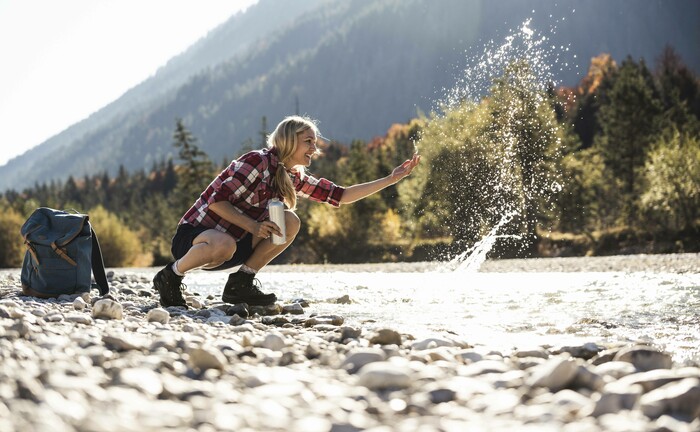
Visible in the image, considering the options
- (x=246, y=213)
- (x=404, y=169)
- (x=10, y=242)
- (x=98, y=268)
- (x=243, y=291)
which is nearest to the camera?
(x=246, y=213)

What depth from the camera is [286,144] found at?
5316 mm

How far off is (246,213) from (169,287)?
0.86m

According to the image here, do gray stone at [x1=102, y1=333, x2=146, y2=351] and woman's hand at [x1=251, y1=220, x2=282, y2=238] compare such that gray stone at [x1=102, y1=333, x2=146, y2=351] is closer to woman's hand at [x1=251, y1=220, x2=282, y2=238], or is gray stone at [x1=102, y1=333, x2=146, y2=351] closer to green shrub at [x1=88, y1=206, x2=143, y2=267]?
woman's hand at [x1=251, y1=220, x2=282, y2=238]

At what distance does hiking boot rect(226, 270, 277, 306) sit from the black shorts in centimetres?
16

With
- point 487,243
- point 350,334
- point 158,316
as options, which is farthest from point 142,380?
point 487,243

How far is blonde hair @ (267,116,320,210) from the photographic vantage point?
5.30 m

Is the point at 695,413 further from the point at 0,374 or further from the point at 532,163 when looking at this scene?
the point at 532,163

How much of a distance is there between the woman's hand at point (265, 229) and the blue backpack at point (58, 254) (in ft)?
5.18

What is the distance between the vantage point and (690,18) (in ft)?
471

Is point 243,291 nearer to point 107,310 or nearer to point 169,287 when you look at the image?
point 169,287

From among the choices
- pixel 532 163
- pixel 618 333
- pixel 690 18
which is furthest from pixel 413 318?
pixel 690 18

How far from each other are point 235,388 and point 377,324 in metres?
2.67

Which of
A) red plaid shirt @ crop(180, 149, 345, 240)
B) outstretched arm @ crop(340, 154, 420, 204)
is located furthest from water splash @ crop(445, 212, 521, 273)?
red plaid shirt @ crop(180, 149, 345, 240)

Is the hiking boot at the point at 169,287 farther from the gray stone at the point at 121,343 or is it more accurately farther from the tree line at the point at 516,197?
the tree line at the point at 516,197
